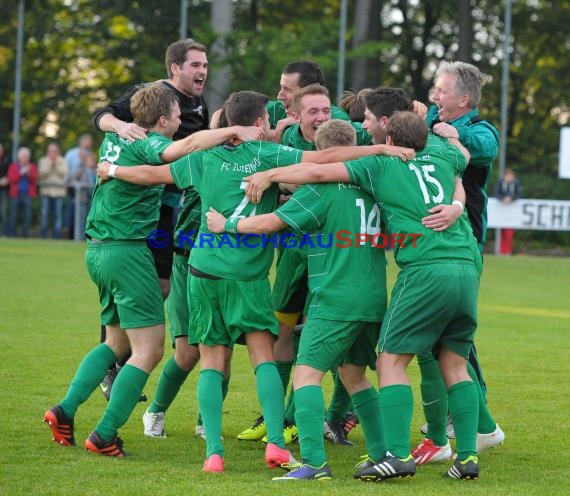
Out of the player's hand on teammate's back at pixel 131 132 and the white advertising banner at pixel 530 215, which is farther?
the white advertising banner at pixel 530 215

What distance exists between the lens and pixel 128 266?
6680 mm

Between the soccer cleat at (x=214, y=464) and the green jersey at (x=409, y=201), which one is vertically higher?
the green jersey at (x=409, y=201)

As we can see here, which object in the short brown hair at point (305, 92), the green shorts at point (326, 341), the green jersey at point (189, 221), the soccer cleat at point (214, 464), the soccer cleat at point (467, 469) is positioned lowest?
the soccer cleat at point (214, 464)

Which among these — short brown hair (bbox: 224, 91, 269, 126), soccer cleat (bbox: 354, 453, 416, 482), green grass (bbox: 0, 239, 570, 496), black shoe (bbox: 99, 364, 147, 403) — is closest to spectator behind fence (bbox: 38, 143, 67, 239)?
green grass (bbox: 0, 239, 570, 496)

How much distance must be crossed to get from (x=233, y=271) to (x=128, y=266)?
81cm

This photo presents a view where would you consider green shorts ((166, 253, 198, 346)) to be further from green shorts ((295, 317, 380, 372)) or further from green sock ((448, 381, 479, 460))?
green sock ((448, 381, 479, 460))

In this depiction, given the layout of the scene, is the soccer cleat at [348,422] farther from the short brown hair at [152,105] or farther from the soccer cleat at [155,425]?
the short brown hair at [152,105]

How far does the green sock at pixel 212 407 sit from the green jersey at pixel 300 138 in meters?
1.71

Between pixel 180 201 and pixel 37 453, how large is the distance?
2391 millimetres

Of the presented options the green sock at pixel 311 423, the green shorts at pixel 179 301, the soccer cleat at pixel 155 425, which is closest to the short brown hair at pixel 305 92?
the green shorts at pixel 179 301

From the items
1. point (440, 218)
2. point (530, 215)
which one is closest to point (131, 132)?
point (440, 218)

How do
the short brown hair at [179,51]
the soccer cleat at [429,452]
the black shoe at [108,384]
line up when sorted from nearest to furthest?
1. the soccer cleat at [429,452]
2. the short brown hair at [179,51]
3. the black shoe at [108,384]

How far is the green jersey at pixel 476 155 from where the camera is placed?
672 cm

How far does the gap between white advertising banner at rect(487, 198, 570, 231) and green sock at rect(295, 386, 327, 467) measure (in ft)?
64.9
